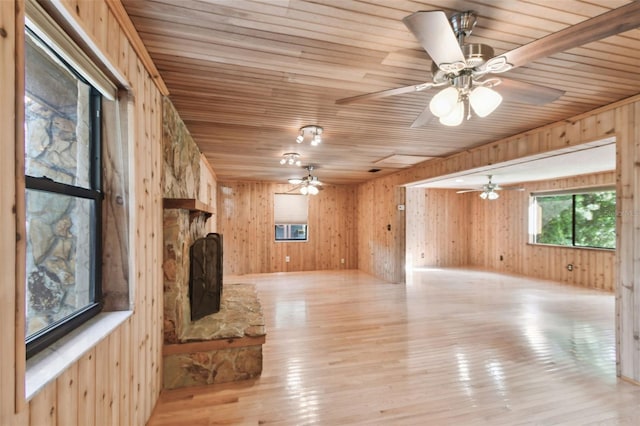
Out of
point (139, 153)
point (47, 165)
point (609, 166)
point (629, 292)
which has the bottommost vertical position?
point (629, 292)

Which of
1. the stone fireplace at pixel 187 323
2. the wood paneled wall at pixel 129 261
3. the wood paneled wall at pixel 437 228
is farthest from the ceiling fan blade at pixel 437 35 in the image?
the wood paneled wall at pixel 437 228

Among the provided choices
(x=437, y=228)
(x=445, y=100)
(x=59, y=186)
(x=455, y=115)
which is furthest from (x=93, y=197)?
(x=437, y=228)

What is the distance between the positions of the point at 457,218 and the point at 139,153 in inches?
353

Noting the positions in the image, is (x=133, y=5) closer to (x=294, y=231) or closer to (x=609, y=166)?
(x=294, y=231)

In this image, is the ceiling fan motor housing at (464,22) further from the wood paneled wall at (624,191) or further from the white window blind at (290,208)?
the white window blind at (290,208)

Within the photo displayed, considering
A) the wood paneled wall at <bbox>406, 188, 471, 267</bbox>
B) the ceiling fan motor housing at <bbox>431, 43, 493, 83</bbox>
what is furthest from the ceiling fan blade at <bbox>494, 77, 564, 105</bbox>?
the wood paneled wall at <bbox>406, 188, 471, 267</bbox>

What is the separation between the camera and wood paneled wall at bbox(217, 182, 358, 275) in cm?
726

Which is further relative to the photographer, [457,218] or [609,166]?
[457,218]

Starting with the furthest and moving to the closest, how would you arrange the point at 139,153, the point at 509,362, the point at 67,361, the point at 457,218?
the point at 457,218 < the point at 509,362 < the point at 139,153 < the point at 67,361

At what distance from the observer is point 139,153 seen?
1.76 meters

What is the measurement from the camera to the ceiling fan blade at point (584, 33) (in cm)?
102

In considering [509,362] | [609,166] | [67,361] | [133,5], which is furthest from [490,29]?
[609,166]

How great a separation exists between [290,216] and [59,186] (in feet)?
21.3

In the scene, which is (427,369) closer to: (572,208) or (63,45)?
(63,45)
